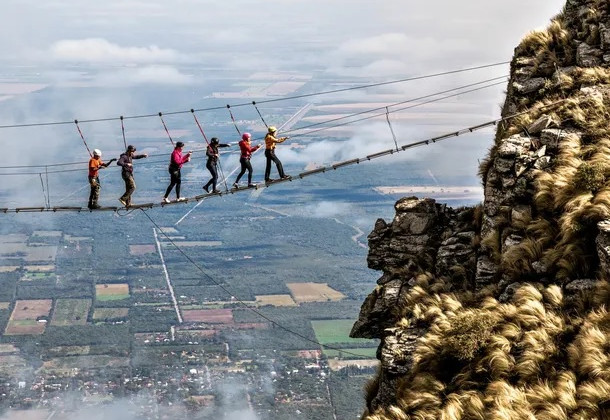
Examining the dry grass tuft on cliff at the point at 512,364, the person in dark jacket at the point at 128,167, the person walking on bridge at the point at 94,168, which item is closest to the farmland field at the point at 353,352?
the person walking on bridge at the point at 94,168

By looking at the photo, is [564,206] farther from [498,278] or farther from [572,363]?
[572,363]

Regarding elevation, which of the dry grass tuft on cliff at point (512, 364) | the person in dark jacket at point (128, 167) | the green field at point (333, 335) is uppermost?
the person in dark jacket at point (128, 167)

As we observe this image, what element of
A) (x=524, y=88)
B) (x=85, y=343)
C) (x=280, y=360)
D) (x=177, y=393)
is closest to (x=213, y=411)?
(x=177, y=393)

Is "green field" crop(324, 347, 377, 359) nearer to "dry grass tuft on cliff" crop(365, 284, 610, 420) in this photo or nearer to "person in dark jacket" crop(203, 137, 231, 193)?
"person in dark jacket" crop(203, 137, 231, 193)

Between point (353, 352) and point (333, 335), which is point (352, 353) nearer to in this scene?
point (353, 352)

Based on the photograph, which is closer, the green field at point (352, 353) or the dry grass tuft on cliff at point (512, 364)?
the dry grass tuft on cliff at point (512, 364)

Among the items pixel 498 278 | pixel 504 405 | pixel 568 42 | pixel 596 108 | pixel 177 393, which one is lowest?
pixel 177 393

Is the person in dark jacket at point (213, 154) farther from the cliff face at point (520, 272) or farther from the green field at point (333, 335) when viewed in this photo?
the green field at point (333, 335)

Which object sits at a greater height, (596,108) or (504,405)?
(596,108)
